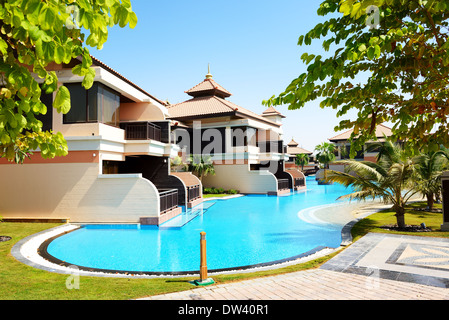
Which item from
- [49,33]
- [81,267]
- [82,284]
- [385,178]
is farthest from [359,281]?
[385,178]

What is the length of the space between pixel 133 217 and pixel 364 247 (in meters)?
10.2

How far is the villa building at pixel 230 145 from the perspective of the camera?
3045 centimetres

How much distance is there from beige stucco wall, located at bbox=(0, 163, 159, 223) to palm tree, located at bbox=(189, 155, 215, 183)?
14.8 meters

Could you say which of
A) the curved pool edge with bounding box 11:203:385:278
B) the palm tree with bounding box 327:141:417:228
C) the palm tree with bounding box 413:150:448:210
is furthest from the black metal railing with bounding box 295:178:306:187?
the curved pool edge with bounding box 11:203:385:278

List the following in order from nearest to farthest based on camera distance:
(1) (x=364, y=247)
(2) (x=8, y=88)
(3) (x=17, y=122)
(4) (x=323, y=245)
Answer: (3) (x=17, y=122), (2) (x=8, y=88), (1) (x=364, y=247), (4) (x=323, y=245)

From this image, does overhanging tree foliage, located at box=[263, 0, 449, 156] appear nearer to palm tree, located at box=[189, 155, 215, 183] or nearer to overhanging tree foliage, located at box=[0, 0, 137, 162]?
overhanging tree foliage, located at box=[0, 0, 137, 162]

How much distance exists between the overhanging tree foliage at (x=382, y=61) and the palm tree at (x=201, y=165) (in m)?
24.0

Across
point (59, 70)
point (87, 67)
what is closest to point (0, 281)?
point (87, 67)

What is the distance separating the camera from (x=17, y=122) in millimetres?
3213

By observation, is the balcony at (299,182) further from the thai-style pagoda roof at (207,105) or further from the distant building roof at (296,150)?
the distant building roof at (296,150)

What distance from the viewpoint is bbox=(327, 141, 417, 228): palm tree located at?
12.3 meters

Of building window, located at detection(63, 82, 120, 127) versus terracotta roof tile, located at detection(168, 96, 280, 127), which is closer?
building window, located at detection(63, 82, 120, 127)

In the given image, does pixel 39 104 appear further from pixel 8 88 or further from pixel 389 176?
pixel 389 176

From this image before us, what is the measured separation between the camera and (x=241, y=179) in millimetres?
30766
